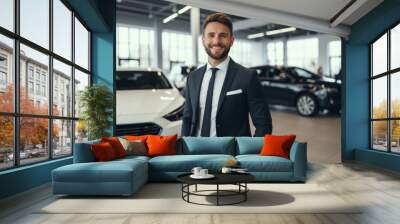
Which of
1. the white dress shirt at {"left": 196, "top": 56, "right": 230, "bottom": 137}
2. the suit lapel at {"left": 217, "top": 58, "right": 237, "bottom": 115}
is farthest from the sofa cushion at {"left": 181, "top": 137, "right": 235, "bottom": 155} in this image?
the suit lapel at {"left": 217, "top": 58, "right": 237, "bottom": 115}

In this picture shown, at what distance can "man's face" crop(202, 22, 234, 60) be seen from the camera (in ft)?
24.9

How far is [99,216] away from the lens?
3.71m

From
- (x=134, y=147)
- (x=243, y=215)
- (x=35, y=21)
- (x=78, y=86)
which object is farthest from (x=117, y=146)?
(x=243, y=215)

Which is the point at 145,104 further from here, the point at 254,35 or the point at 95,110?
the point at 254,35

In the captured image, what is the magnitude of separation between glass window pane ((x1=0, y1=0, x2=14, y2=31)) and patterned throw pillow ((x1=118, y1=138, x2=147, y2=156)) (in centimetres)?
218

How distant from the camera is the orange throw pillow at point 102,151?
5214mm

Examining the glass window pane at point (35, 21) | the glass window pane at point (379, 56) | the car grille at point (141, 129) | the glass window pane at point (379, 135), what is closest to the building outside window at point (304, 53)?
the glass window pane at point (379, 56)

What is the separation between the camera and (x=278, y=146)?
590cm

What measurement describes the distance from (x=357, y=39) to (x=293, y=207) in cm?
565

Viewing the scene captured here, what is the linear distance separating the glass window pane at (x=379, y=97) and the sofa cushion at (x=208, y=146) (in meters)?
3.48

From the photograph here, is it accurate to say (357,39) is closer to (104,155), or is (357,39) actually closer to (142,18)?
(104,155)

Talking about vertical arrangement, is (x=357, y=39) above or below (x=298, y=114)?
above

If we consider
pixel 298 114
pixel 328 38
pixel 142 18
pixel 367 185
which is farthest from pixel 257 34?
pixel 367 185

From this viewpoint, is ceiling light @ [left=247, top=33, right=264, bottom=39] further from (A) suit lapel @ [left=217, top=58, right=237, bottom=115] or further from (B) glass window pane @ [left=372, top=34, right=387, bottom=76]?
(A) suit lapel @ [left=217, top=58, right=237, bottom=115]
